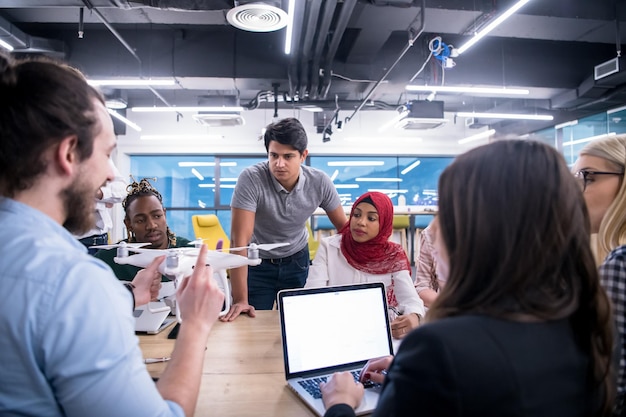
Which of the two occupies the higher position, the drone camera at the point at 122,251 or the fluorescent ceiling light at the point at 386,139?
the fluorescent ceiling light at the point at 386,139

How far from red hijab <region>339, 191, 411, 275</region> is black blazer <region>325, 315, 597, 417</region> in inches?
48.5

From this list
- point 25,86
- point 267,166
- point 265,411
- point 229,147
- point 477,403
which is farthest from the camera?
point 229,147

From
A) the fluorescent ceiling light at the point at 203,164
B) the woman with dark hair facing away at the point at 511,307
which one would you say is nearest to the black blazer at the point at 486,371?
the woman with dark hair facing away at the point at 511,307

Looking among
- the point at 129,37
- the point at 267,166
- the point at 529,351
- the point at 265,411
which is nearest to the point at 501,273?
the point at 529,351

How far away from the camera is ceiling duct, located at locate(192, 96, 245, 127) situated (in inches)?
241

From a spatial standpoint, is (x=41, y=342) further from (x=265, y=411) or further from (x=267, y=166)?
(x=267, y=166)

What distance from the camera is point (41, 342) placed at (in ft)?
1.94

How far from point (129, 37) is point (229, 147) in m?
3.31

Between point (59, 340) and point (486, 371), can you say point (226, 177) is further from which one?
point (486, 371)

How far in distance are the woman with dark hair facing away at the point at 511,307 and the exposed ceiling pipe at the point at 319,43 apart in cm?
334

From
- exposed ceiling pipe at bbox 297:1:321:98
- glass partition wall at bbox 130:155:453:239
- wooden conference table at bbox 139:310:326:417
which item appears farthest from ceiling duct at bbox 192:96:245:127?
wooden conference table at bbox 139:310:326:417

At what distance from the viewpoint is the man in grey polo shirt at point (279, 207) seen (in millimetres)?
2086

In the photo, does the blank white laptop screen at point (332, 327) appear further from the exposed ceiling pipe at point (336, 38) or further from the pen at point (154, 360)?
the exposed ceiling pipe at point (336, 38)

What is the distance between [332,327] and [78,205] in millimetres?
708
